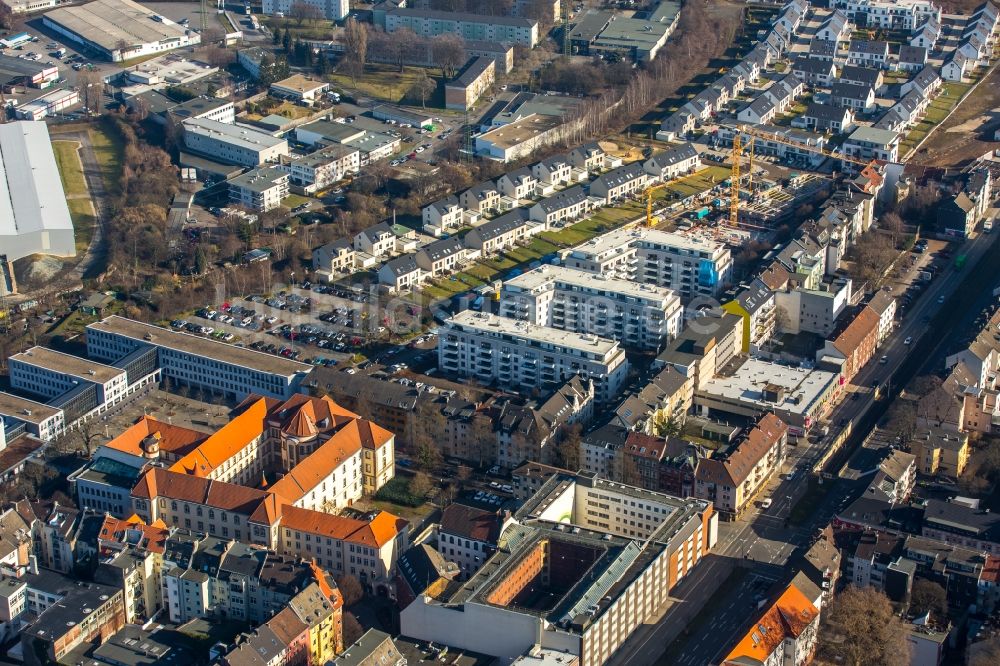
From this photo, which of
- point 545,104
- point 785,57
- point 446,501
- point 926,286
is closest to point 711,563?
point 446,501

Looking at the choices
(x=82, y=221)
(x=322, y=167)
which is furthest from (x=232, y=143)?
(x=82, y=221)

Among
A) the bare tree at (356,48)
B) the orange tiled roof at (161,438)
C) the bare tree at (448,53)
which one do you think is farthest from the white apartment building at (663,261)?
the bare tree at (356,48)

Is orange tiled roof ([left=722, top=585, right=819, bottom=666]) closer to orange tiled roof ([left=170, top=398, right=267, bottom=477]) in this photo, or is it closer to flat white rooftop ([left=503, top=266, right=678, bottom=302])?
orange tiled roof ([left=170, top=398, right=267, bottom=477])

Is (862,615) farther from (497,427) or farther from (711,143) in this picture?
(711,143)

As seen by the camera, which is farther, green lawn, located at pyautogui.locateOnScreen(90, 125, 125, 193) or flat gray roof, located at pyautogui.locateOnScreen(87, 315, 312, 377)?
green lawn, located at pyautogui.locateOnScreen(90, 125, 125, 193)

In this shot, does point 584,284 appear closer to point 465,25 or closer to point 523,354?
point 523,354

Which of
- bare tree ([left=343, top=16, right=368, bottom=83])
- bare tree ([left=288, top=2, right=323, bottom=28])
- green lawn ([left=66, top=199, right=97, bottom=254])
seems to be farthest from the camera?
bare tree ([left=288, top=2, right=323, bottom=28])

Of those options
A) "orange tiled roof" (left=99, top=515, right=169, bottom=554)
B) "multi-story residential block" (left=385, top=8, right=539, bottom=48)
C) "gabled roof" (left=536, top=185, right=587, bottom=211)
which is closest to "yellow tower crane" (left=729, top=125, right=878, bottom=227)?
"gabled roof" (left=536, top=185, right=587, bottom=211)
